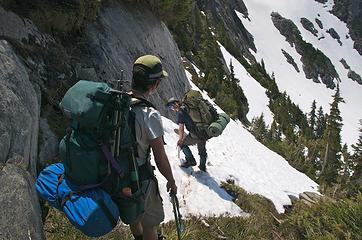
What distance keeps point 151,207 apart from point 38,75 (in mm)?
4515

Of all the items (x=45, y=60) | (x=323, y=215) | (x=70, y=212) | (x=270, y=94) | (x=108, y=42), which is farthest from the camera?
(x=270, y=94)

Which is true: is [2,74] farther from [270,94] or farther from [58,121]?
[270,94]

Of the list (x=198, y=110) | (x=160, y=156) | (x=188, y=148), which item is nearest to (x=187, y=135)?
(x=188, y=148)

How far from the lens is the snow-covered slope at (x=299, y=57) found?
13388cm

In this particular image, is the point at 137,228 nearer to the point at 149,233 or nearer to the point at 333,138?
the point at 149,233

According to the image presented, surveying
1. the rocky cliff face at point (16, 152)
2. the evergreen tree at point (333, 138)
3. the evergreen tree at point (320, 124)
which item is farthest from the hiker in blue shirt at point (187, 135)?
the evergreen tree at point (320, 124)

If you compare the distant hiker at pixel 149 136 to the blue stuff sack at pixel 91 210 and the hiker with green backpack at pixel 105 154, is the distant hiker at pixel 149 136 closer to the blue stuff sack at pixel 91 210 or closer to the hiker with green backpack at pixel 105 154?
the hiker with green backpack at pixel 105 154

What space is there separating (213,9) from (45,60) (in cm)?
10204

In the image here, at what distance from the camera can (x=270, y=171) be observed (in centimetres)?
1566

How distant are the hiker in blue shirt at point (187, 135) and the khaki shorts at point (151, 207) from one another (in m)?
4.80

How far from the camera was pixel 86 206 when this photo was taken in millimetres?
4461

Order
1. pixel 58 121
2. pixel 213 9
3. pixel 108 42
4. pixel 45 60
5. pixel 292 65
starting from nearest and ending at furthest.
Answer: pixel 58 121 → pixel 45 60 → pixel 108 42 → pixel 213 9 → pixel 292 65

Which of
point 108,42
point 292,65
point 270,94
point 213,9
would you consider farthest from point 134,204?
point 292,65

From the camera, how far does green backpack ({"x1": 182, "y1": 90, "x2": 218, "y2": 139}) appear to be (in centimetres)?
996
